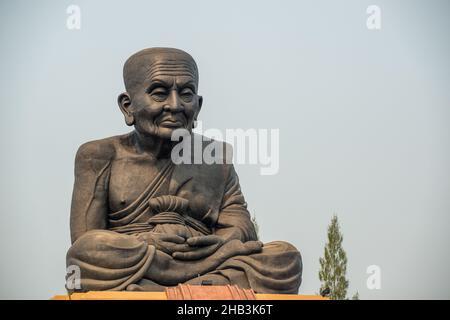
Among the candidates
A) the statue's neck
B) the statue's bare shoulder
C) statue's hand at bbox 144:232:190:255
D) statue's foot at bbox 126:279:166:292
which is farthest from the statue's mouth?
statue's foot at bbox 126:279:166:292

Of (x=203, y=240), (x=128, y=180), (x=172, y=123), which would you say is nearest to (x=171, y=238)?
(x=203, y=240)

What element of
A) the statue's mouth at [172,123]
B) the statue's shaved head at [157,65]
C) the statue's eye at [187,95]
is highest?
the statue's shaved head at [157,65]

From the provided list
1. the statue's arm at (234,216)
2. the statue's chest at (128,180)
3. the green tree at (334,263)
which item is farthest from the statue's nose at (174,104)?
the green tree at (334,263)

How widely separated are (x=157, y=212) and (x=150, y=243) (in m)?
0.70

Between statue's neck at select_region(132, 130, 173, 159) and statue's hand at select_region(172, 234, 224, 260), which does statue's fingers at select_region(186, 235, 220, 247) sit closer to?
statue's hand at select_region(172, 234, 224, 260)

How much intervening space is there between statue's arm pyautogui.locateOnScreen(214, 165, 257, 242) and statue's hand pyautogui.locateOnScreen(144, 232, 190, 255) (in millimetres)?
580

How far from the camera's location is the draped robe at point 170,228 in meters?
17.0

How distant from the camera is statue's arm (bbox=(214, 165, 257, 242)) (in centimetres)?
1806

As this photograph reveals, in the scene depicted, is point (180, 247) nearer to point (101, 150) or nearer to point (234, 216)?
point (234, 216)

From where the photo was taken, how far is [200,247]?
17531mm

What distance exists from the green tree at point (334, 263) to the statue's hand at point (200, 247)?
9.74 metres

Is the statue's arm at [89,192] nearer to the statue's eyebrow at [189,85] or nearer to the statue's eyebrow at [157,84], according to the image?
the statue's eyebrow at [157,84]

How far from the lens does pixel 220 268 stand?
17453 millimetres

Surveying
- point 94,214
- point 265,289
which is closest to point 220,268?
point 265,289
